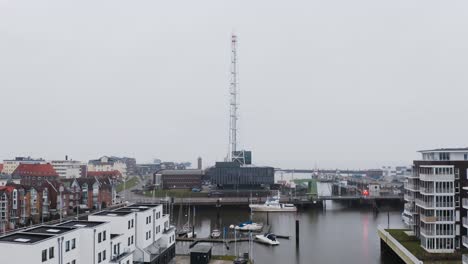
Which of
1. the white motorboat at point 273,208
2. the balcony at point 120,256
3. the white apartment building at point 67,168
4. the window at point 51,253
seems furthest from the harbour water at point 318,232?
the white apartment building at point 67,168

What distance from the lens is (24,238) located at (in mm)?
14547

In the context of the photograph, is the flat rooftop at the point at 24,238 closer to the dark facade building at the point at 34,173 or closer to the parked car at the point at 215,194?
the dark facade building at the point at 34,173

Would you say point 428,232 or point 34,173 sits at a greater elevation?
point 34,173

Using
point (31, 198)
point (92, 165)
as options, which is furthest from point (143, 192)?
point (92, 165)

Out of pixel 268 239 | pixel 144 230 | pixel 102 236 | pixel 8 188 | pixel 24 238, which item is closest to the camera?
pixel 24 238

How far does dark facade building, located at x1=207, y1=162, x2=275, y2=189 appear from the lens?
7525 centimetres

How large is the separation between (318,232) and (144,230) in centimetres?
2068

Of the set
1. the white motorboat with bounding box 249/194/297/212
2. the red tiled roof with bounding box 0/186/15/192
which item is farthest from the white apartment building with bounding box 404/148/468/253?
the red tiled roof with bounding box 0/186/15/192

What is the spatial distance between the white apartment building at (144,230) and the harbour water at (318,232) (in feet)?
12.8

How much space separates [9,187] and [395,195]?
54.0m

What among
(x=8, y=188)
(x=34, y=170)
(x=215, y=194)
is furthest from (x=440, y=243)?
(x=34, y=170)

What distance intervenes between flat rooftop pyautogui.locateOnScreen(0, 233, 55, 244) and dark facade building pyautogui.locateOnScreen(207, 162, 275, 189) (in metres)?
60.6

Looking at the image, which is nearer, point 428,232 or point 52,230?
point 52,230

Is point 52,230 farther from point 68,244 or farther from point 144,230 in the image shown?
point 144,230
